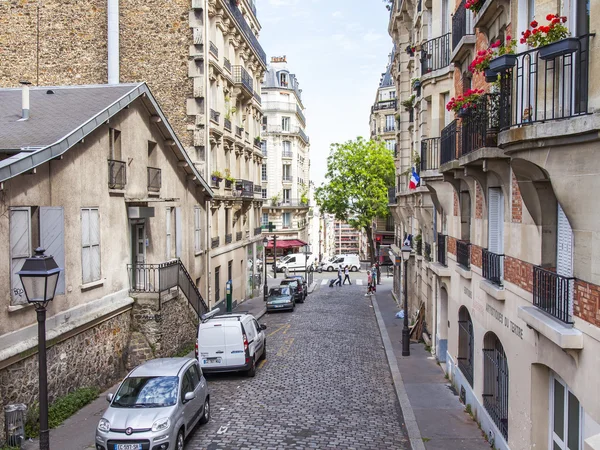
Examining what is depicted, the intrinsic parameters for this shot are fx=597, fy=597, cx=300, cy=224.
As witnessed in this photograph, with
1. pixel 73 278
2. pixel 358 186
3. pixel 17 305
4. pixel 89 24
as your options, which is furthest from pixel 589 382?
pixel 358 186

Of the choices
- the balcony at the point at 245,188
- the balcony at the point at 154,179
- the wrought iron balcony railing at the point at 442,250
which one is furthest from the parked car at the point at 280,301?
the wrought iron balcony railing at the point at 442,250

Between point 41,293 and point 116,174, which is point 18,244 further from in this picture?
point 116,174

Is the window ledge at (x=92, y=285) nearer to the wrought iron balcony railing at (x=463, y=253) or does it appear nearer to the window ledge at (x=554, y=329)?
the wrought iron balcony railing at (x=463, y=253)

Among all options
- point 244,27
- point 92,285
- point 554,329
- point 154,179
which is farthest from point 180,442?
point 244,27

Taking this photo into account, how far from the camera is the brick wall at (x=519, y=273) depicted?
9.88 meters

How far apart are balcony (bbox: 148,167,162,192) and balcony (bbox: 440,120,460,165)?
9813 millimetres

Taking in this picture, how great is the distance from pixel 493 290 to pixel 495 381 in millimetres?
2477

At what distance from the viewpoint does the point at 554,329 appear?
786 centimetres

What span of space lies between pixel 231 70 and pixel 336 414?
2492 cm

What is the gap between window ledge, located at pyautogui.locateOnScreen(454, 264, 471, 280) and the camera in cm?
1502

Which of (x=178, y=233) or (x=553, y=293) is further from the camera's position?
(x=178, y=233)

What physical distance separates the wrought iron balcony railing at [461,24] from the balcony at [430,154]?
3.67m

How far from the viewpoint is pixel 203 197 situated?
27.4 metres

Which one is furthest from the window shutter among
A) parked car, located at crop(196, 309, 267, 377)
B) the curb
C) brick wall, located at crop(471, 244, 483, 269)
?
brick wall, located at crop(471, 244, 483, 269)
